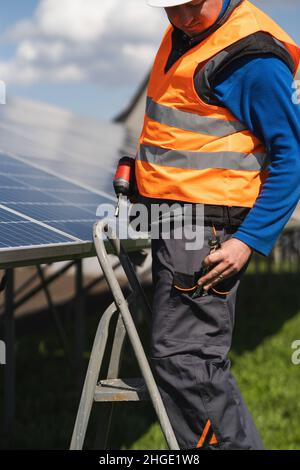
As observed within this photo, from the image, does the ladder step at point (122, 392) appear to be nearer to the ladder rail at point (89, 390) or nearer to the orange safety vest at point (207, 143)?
the ladder rail at point (89, 390)

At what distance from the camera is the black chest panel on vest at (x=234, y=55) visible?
9.80 feet

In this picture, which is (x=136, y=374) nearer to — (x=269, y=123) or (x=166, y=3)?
(x=269, y=123)

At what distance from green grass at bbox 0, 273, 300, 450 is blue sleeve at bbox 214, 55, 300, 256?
2.76m

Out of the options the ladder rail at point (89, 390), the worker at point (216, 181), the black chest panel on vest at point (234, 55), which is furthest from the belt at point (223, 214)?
the ladder rail at point (89, 390)

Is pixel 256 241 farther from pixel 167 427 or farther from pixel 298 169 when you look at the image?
pixel 167 427

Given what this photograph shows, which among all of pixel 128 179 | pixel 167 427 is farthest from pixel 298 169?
pixel 167 427

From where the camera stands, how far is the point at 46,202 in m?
4.92

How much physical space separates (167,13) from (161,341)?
123cm

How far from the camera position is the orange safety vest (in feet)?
10.1

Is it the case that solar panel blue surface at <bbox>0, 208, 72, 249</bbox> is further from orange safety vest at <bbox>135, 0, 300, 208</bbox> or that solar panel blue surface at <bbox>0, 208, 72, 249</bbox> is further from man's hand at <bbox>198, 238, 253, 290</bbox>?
man's hand at <bbox>198, 238, 253, 290</bbox>

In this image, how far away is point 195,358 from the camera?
9.84ft

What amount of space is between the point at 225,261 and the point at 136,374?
15.9 feet

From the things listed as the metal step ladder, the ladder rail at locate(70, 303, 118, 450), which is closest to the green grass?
the metal step ladder

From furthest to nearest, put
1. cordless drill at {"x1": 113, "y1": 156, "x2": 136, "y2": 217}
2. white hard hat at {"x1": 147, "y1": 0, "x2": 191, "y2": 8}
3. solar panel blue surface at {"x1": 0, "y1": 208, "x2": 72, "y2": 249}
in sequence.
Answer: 1. solar panel blue surface at {"x1": 0, "y1": 208, "x2": 72, "y2": 249}
2. cordless drill at {"x1": 113, "y1": 156, "x2": 136, "y2": 217}
3. white hard hat at {"x1": 147, "y1": 0, "x2": 191, "y2": 8}
